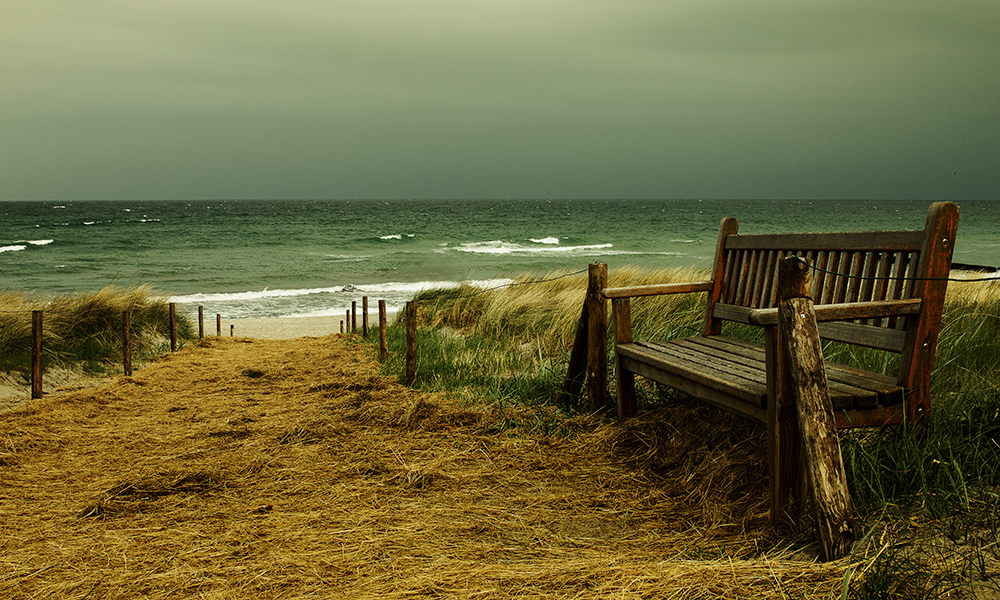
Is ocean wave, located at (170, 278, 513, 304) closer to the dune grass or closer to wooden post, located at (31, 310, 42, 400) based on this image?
the dune grass

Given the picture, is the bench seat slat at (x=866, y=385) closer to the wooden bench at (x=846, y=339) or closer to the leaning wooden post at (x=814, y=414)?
the wooden bench at (x=846, y=339)

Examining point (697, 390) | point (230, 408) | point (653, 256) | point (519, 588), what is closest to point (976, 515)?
point (697, 390)

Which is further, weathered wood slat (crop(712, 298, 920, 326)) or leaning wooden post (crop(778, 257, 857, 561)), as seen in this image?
weathered wood slat (crop(712, 298, 920, 326))

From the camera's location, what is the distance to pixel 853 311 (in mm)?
2713

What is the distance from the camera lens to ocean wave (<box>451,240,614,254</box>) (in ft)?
127

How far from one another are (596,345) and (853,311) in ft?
6.29

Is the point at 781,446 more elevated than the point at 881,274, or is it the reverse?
the point at 881,274

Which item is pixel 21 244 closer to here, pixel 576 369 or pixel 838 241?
pixel 576 369

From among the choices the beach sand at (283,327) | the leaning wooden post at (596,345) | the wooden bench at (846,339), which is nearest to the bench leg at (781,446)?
the wooden bench at (846,339)

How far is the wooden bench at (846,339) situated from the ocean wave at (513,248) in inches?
1352

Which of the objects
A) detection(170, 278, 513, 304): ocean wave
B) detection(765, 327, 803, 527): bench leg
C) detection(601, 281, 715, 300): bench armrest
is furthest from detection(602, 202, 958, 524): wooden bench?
detection(170, 278, 513, 304): ocean wave

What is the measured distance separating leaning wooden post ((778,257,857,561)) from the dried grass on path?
0.16 m

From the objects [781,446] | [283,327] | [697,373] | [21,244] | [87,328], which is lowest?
[283,327]

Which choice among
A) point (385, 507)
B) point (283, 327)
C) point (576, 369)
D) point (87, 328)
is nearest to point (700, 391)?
point (576, 369)
